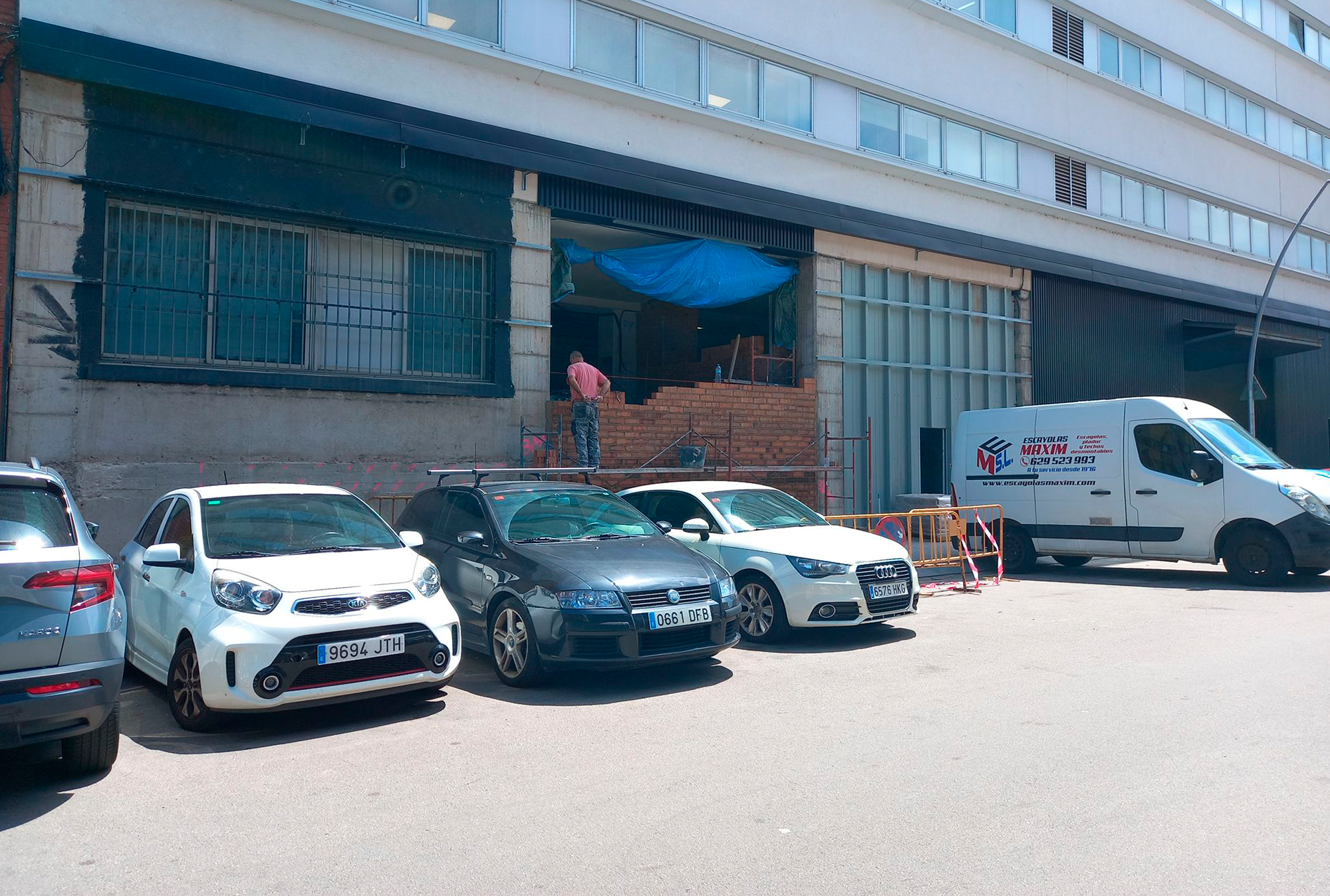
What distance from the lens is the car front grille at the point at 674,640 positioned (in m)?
6.78

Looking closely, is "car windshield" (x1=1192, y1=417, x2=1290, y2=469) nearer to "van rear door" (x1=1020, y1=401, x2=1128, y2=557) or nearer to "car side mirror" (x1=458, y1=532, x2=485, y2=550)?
"van rear door" (x1=1020, y1=401, x2=1128, y2=557)

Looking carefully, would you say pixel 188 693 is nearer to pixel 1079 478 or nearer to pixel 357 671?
pixel 357 671

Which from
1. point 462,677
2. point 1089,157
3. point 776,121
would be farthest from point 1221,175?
point 462,677

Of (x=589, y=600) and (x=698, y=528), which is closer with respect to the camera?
(x=589, y=600)

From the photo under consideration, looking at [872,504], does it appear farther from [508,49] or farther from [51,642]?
[51,642]

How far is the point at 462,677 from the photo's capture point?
295 inches

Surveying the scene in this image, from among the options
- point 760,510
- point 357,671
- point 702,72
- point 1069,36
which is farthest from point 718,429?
point 1069,36

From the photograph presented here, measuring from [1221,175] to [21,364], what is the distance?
89.8 ft

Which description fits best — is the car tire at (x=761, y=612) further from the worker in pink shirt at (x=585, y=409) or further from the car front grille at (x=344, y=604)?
the worker in pink shirt at (x=585, y=409)

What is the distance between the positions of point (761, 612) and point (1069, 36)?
62.2 ft

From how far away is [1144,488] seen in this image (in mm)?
12805

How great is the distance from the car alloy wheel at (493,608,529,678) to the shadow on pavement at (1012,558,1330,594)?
29.1 feet

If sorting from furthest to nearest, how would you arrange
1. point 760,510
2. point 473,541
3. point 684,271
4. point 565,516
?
point 684,271 < point 760,510 < point 565,516 < point 473,541

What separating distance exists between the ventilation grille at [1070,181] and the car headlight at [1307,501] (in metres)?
11.7
